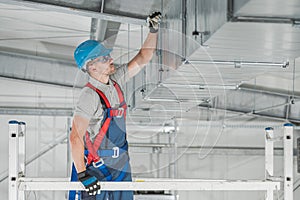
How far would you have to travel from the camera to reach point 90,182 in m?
2.90

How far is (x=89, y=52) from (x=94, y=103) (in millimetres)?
A: 251

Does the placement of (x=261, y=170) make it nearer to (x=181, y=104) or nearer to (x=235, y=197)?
(x=235, y=197)

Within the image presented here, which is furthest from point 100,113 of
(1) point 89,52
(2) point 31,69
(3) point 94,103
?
(2) point 31,69

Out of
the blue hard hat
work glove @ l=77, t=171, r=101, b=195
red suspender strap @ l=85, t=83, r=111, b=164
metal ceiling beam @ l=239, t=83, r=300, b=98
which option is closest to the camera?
the blue hard hat

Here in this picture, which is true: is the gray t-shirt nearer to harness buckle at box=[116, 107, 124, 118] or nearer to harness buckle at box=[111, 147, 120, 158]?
harness buckle at box=[116, 107, 124, 118]

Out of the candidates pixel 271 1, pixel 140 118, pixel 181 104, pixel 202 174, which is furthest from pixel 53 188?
pixel 202 174

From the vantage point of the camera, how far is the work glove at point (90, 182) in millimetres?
2900

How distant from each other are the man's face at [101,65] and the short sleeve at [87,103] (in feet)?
0.32

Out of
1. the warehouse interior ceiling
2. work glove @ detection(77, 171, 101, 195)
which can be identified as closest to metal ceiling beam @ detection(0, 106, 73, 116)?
the warehouse interior ceiling

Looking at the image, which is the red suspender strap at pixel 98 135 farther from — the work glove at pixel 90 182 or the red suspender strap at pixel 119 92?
the work glove at pixel 90 182

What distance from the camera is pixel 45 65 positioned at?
27.3 feet

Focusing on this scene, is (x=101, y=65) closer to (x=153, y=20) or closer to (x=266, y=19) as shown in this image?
(x=153, y=20)

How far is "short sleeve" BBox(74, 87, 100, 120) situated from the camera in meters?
2.53

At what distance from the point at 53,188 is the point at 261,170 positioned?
9.47 meters
